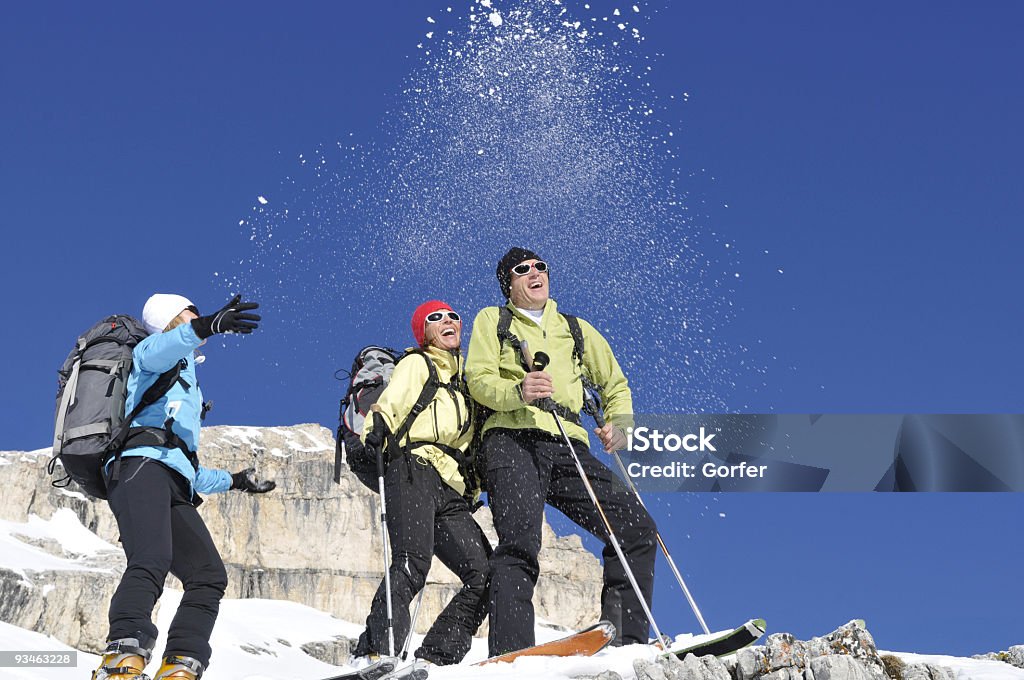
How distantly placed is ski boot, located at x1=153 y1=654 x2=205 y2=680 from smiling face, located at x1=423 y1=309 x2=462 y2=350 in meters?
3.12

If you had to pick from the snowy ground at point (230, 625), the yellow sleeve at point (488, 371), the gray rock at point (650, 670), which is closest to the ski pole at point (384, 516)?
the yellow sleeve at point (488, 371)

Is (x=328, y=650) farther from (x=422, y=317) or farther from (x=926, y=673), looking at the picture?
(x=926, y=673)

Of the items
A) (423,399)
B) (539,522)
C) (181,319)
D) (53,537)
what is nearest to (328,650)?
(53,537)

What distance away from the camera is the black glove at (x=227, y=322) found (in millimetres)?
5754

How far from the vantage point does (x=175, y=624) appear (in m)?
5.77

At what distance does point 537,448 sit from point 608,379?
88 cm

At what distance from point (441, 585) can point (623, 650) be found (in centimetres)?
13573

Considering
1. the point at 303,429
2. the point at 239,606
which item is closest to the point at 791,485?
the point at 239,606

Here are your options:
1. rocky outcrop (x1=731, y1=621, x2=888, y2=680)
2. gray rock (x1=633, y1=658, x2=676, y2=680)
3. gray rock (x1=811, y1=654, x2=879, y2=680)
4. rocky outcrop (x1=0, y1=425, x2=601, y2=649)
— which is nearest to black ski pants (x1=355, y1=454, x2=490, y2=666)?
gray rock (x1=633, y1=658, x2=676, y2=680)

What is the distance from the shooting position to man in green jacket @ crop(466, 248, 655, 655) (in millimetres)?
6664

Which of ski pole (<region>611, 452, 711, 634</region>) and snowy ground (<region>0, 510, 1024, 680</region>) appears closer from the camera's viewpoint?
ski pole (<region>611, 452, 711, 634</region>)

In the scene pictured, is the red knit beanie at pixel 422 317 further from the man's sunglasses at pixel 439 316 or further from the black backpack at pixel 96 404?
the black backpack at pixel 96 404

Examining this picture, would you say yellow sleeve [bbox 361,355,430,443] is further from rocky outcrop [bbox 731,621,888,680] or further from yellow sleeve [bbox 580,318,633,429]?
rocky outcrop [bbox 731,621,888,680]

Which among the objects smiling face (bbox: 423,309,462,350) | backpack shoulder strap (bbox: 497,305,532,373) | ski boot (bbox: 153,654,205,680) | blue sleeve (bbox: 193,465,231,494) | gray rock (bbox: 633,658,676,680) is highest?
smiling face (bbox: 423,309,462,350)
